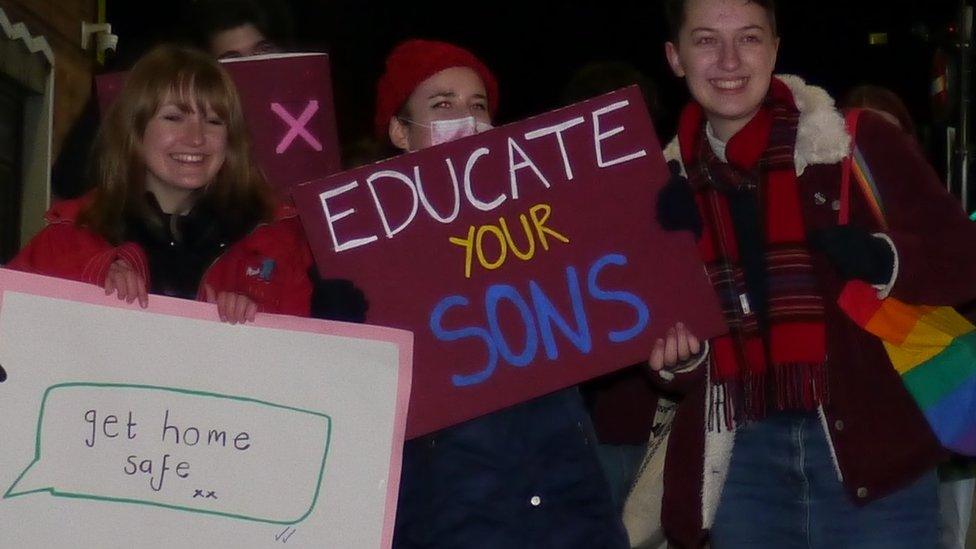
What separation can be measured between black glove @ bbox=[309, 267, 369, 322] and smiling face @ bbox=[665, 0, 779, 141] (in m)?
0.83

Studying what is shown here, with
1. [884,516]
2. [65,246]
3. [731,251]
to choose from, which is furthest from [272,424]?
[884,516]

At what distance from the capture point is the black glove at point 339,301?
287 centimetres

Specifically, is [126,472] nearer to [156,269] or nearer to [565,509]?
[156,269]

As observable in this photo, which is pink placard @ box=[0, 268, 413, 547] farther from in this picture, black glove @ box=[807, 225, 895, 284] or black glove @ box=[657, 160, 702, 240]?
black glove @ box=[807, 225, 895, 284]

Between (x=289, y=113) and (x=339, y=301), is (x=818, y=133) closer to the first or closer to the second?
(x=339, y=301)

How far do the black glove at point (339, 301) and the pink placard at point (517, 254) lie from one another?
0.13 feet

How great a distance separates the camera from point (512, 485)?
114 inches

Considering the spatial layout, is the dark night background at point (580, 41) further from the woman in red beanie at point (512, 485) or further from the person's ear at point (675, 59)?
the woman in red beanie at point (512, 485)

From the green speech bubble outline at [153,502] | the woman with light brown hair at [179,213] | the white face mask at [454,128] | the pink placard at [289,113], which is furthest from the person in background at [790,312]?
the pink placard at [289,113]

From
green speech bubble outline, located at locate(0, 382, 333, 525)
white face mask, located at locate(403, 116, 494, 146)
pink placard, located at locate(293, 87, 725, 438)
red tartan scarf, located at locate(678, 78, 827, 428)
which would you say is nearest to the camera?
green speech bubble outline, located at locate(0, 382, 333, 525)

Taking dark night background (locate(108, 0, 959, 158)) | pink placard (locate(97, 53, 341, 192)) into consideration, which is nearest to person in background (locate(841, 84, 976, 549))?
pink placard (locate(97, 53, 341, 192))

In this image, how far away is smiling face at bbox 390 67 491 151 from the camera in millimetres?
3350

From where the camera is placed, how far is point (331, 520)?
9.23ft

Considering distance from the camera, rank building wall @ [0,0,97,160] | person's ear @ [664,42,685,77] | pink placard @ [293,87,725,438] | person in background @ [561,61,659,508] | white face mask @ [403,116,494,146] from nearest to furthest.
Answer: pink placard @ [293,87,725,438], person's ear @ [664,42,685,77], white face mask @ [403,116,494,146], person in background @ [561,61,659,508], building wall @ [0,0,97,160]
